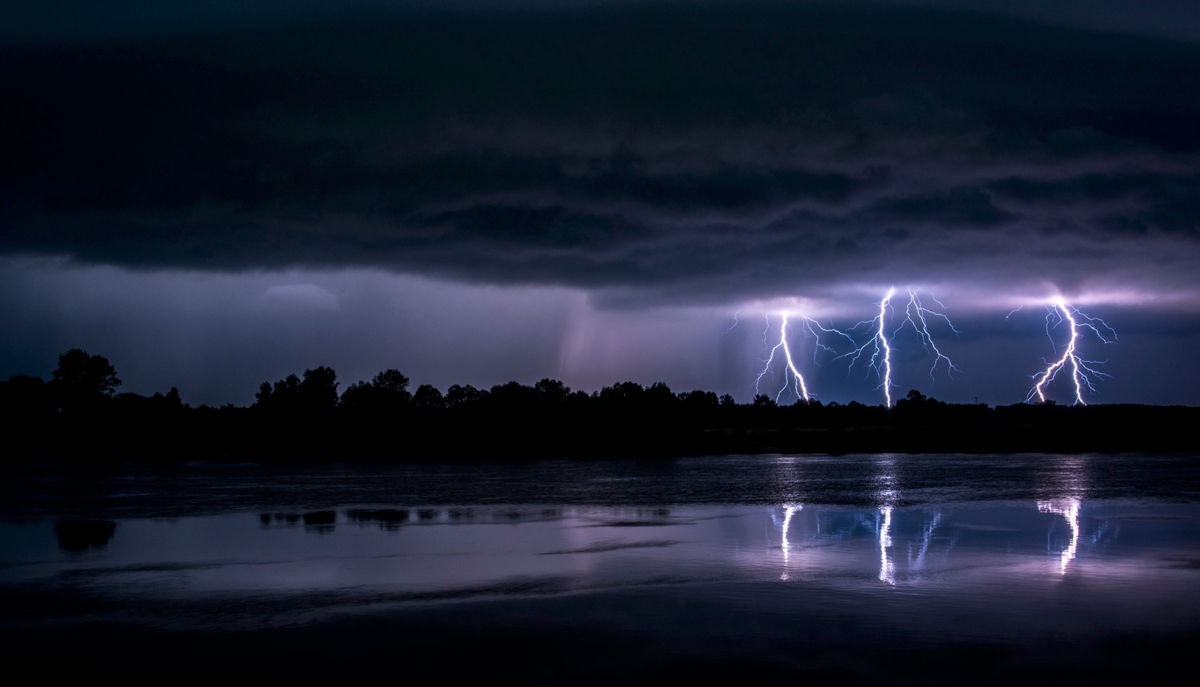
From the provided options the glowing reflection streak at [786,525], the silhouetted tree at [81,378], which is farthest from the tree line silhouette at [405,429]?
the glowing reflection streak at [786,525]

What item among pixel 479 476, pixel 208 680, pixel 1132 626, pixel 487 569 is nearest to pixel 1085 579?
pixel 1132 626

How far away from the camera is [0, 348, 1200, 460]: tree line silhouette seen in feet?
401

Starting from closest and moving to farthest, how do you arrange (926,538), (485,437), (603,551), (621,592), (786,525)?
1. (621,592)
2. (603,551)
3. (926,538)
4. (786,525)
5. (485,437)

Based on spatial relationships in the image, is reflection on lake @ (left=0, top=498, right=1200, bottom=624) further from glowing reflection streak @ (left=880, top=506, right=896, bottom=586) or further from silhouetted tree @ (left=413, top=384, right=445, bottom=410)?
silhouetted tree @ (left=413, top=384, right=445, bottom=410)

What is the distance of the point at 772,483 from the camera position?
2227 inches

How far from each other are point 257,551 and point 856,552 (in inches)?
666

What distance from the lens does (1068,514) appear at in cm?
3284

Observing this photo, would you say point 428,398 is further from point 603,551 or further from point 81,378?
point 603,551

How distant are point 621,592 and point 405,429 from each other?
388 ft

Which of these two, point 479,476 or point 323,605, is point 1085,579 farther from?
point 479,476

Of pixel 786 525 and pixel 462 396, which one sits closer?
pixel 786 525

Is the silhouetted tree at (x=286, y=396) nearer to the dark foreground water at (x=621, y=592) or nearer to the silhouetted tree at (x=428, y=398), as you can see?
the silhouetted tree at (x=428, y=398)

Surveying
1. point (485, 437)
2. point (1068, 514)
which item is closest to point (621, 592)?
point (1068, 514)

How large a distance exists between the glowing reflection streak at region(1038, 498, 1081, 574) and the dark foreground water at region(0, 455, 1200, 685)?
0.57ft
